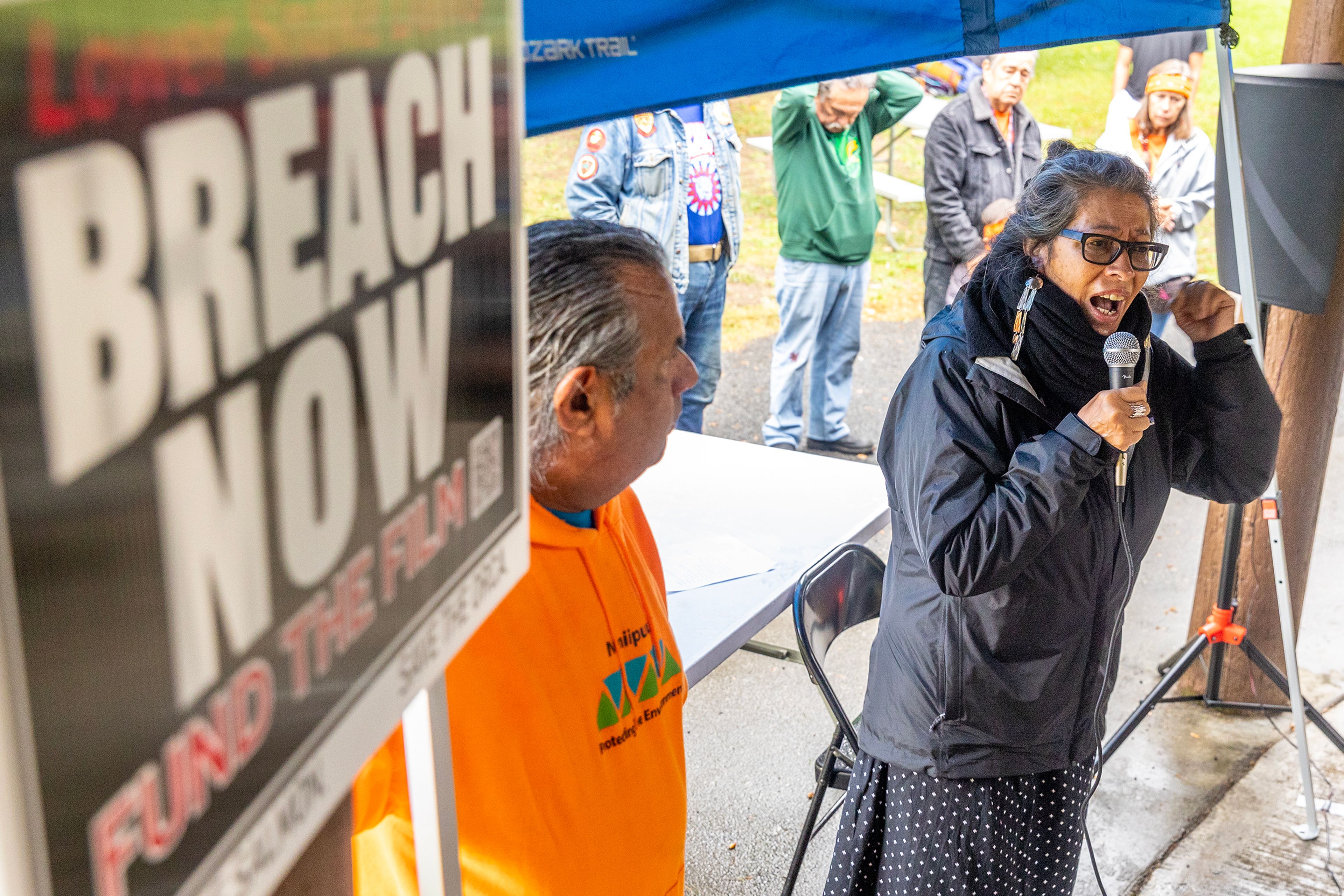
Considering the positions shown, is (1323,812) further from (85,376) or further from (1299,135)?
(85,376)

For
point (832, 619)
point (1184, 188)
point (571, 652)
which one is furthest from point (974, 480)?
point (1184, 188)

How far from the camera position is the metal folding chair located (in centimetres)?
249

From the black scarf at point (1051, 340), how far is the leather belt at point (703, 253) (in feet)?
9.20

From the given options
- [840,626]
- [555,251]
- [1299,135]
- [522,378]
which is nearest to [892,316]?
[1299,135]

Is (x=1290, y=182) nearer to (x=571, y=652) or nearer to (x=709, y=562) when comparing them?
(x=709, y=562)

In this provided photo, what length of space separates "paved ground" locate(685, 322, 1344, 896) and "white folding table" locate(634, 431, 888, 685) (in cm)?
85

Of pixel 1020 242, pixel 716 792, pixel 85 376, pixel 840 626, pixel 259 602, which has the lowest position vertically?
pixel 716 792

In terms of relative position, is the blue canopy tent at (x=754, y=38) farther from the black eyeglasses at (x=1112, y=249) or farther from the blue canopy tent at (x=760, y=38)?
the black eyeglasses at (x=1112, y=249)

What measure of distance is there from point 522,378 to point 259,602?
284 millimetres

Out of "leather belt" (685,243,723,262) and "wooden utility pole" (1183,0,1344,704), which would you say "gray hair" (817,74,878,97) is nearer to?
"leather belt" (685,243,723,262)

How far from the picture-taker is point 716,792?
3461 mm

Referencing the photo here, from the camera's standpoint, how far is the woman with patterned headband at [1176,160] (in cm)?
538

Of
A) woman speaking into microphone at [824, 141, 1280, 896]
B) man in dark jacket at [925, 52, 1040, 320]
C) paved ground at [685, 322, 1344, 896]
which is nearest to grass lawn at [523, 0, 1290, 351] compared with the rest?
man in dark jacket at [925, 52, 1040, 320]

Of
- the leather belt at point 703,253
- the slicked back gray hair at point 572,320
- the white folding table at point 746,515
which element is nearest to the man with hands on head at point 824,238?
the leather belt at point 703,253
